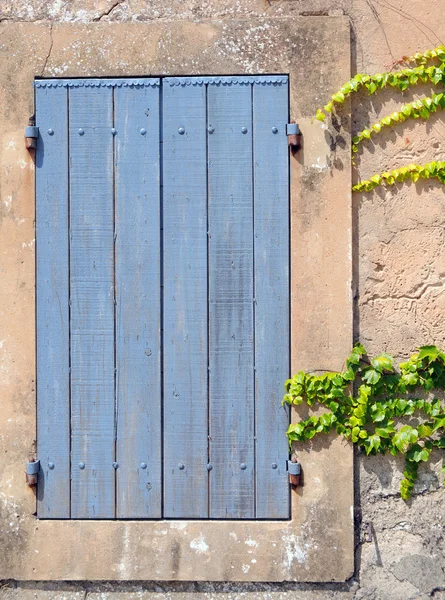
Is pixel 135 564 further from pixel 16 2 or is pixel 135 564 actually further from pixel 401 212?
pixel 16 2

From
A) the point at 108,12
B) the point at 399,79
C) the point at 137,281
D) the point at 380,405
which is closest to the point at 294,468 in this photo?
the point at 380,405

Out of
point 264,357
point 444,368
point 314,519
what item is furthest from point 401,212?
point 314,519

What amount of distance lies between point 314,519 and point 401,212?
4.47 feet

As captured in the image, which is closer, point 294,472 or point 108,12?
point 294,472

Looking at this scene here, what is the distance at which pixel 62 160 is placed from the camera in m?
2.63

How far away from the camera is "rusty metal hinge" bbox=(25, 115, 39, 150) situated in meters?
2.60

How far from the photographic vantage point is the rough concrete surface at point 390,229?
2623mm

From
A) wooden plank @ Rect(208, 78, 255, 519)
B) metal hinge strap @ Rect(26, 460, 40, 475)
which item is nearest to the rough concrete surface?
wooden plank @ Rect(208, 78, 255, 519)

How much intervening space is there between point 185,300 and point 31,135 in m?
0.96

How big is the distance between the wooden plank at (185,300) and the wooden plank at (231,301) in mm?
41

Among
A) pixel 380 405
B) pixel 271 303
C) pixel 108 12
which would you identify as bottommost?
pixel 380 405

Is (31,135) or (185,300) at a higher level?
(31,135)

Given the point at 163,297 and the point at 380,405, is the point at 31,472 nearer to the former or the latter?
the point at 163,297

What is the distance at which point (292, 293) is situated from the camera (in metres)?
2.62
